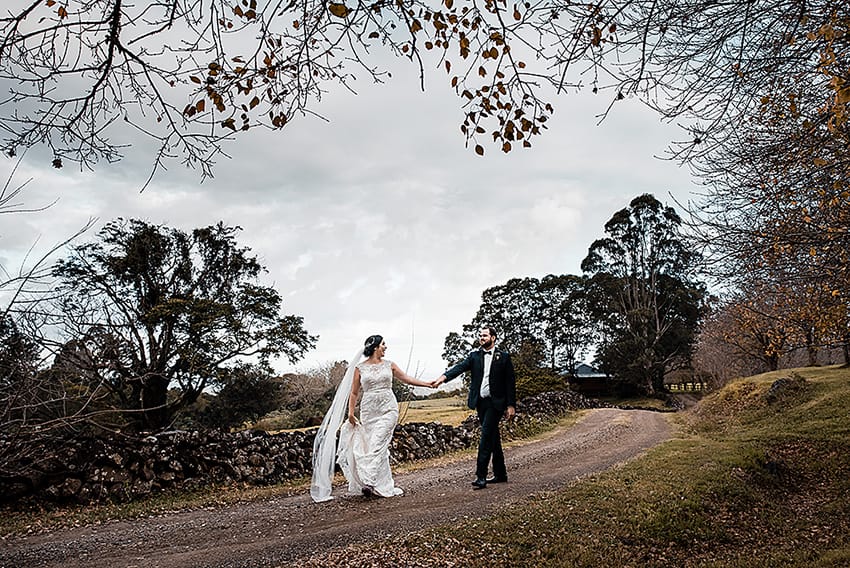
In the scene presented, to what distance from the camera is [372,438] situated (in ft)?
28.7

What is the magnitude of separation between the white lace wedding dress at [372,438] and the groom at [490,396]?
129 centimetres

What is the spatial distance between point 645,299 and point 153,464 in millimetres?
34213

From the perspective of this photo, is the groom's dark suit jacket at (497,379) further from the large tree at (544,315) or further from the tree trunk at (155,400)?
the large tree at (544,315)

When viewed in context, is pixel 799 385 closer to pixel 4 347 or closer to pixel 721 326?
pixel 721 326

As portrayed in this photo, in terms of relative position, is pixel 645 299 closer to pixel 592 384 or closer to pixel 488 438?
pixel 592 384

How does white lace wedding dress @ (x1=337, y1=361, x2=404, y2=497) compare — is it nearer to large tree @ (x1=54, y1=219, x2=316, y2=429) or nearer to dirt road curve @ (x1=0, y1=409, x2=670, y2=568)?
dirt road curve @ (x1=0, y1=409, x2=670, y2=568)

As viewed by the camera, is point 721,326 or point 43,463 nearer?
point 43,463

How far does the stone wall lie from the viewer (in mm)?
9477

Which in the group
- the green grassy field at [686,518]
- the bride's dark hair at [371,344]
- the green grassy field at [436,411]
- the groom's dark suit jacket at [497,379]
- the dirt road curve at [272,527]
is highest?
the bride's dark hair at [371,344]

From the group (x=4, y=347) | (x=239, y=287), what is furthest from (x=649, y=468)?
(x=239, y=287)

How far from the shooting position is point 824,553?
6398mm

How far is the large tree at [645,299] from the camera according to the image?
3769 cm

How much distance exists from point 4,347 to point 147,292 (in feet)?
50.1

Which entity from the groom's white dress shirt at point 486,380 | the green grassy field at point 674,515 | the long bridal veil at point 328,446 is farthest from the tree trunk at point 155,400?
the groom's white dress shirt at point 486,380
